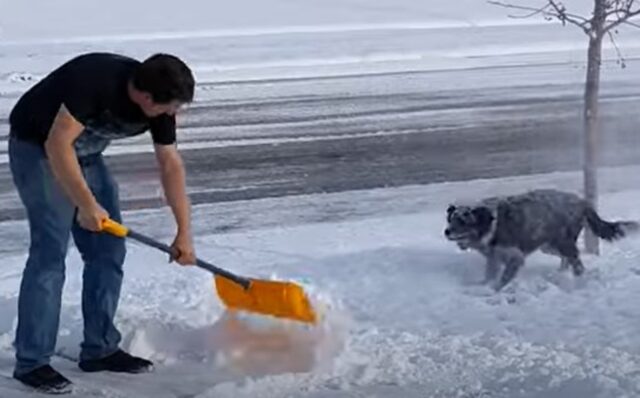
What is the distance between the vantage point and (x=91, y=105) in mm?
5246

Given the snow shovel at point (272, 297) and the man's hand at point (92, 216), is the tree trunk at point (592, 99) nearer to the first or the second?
the snow shovel at point (272, 297)

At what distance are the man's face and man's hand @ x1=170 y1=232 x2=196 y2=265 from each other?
0.59 metres

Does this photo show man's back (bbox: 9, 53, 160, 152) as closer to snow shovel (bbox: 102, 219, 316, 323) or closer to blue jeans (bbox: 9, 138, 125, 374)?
blue jeans (bbox: 9, 138, 125, 374)

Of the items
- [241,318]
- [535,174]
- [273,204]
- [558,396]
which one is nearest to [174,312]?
[241,318]

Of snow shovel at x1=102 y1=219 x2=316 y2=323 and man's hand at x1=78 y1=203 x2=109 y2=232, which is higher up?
man's hand at x1=78 y1=203 x2=109 y2=232

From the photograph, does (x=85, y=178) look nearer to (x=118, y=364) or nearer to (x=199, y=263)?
(x=199, y=263)

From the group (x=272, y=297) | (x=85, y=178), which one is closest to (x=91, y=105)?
(x=85, y=178)

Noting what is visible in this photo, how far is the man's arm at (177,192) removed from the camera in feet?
18.2

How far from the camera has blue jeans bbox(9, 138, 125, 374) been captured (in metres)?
5.47

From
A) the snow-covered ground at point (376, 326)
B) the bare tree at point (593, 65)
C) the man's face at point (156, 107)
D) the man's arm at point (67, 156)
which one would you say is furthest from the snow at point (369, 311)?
the man's face at point (156, 107)

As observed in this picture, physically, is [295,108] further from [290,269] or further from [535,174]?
[290,269]

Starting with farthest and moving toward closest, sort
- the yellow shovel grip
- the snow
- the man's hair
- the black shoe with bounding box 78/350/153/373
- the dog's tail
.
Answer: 1. the dog's tail
2. the black shoe with bounding box 78/350/153/373
3. the snow
4. the yellow shovel grip
5. the man's hair

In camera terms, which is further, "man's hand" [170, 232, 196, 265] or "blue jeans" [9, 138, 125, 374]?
"man's hand" [170, 232, 196, 265]

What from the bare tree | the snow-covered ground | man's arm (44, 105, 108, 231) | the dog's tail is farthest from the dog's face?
man's arm (44, 105, 108, 231)
